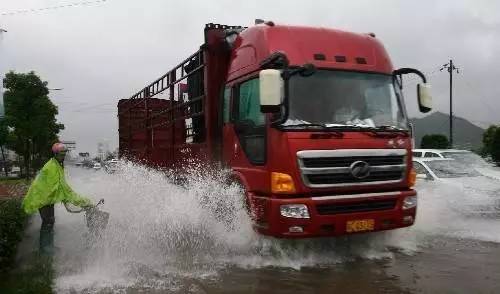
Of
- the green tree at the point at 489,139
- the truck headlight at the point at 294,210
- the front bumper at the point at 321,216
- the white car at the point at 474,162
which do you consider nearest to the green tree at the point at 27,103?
the white car at the point at 474,162

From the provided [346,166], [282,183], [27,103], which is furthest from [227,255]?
[27,103]

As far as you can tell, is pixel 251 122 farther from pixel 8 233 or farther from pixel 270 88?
pixel 8 233

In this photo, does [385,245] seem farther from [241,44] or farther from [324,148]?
[241,44]

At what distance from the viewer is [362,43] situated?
7.64 m

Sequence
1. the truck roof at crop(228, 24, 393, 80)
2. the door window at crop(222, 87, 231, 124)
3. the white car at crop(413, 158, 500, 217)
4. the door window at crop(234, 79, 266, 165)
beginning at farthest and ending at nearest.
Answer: the white car at crop(413, 158, 500, 217) → the door window at crop(222, 87, 231, 124) → the truck roof at crop(228, 24, 393, 80) → the door window at crop(234, 79, 266, 165)

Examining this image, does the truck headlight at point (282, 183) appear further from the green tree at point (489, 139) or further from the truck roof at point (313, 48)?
the green tree at point (489, 139)

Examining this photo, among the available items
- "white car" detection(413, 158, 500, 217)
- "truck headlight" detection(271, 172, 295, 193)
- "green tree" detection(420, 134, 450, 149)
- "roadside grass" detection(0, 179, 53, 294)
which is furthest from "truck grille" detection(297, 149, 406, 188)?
"green tree" detection(420, 134, 450, 149)

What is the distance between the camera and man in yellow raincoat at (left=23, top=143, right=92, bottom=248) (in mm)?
7125

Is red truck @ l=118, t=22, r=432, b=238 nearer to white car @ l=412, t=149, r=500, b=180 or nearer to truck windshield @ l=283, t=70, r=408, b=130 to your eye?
truck windshield @ l=283, t=70, r=408, b=130

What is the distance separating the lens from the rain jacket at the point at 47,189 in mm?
7121

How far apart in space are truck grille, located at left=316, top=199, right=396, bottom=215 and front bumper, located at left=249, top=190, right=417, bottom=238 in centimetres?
2

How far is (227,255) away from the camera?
7.39 meters

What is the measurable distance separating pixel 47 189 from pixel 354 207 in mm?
3945

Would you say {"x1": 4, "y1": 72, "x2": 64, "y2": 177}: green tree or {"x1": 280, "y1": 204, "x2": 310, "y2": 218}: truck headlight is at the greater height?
{"x1": 4, "y1": 72, "x2": 64, "y2": 177}: green tree
